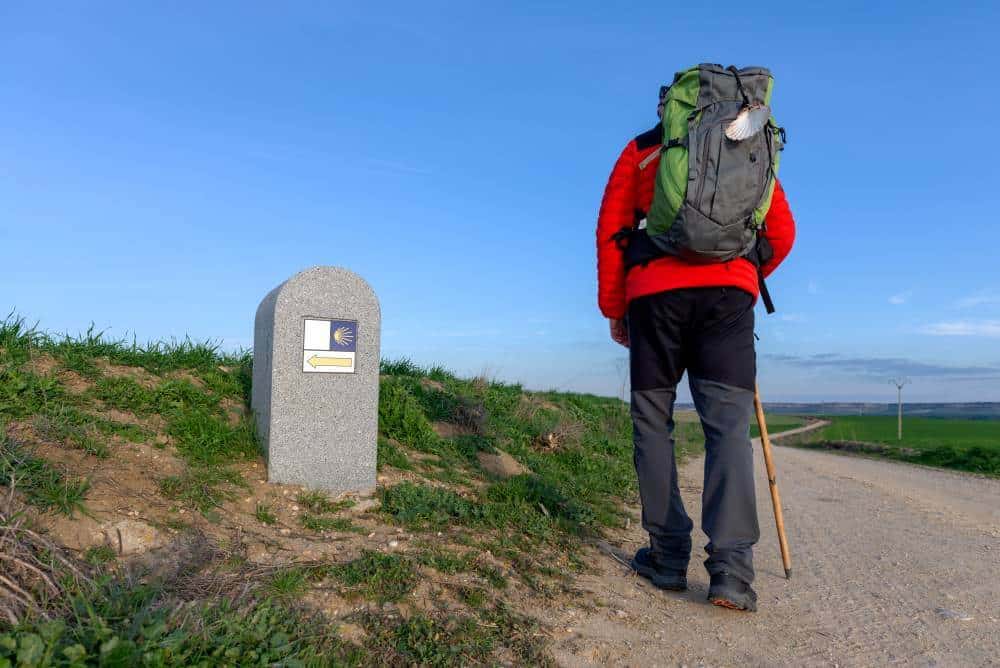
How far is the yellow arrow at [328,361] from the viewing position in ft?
16.5

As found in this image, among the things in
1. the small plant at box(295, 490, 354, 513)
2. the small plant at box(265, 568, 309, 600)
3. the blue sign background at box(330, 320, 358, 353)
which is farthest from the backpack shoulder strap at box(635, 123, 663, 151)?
the small plant at box(295, 490, 354, 513)

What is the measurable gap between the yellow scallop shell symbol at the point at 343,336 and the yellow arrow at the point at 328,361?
115 millimetres

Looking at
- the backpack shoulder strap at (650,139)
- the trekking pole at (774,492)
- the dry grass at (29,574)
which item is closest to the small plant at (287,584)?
the dry grass at (29,574)

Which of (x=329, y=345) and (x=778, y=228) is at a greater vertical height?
(x=778, y=228)

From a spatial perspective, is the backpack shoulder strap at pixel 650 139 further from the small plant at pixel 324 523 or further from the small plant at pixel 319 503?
the small plant at pixel 319 503

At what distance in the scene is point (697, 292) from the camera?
3506 mm

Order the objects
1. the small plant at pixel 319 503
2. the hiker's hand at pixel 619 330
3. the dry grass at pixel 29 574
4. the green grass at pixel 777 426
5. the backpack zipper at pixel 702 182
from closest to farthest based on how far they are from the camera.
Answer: the dry grass at pixel 29 574 → the backpack zipper at pixel 702 182 → the hiker's hand at pixel 619 330 → the small plant at pixel 319 503 → the green grass at pixel 777 426

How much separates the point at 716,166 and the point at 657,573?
2.21 metres

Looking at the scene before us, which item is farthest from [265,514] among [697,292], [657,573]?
[697,292]

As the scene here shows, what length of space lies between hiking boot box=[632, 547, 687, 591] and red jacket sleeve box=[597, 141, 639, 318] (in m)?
1.44

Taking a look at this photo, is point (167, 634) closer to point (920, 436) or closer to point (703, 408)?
point (703, 408)

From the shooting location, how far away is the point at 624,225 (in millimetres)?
3793

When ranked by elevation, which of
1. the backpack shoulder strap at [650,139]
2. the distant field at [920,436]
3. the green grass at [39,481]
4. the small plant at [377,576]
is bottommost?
the distant field at [920,436]

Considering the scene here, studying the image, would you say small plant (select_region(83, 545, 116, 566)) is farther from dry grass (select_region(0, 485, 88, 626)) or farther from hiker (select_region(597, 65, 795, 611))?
hiker (select_region(597, 65, 795, 611))
